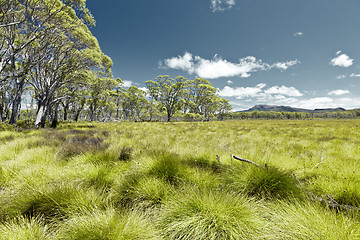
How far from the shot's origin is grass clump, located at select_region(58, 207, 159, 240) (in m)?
1.33

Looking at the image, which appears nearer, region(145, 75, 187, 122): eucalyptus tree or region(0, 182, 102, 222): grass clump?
region(0, 182, 102, 222): grass clump

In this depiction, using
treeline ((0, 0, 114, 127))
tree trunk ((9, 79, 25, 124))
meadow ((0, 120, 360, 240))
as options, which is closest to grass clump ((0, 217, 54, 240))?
meadow ((0, 120, 360, 240))

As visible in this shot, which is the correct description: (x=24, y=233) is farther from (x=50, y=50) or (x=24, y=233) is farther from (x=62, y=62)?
(x=62, y=62)

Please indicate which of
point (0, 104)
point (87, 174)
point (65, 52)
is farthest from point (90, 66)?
point (0, 104)

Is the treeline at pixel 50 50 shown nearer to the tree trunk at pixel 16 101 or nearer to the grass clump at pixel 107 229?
the tree trunk at pixel 16 101

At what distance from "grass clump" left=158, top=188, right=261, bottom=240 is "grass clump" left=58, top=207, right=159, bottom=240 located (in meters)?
0.23

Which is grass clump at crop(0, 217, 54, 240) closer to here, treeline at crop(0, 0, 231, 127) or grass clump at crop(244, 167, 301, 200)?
grass clump at crop(244, 167, 301, 200)

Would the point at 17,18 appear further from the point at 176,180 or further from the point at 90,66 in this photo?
the point at 176,180

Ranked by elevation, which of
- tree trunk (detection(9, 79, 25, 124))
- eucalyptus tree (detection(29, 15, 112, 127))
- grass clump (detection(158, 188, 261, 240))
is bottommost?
grass clump (detection(158, 188, 261, 240))

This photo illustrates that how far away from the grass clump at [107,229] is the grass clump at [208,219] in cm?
23

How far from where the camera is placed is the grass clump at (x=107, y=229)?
1.33 m

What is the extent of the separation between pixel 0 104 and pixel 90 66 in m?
23.9

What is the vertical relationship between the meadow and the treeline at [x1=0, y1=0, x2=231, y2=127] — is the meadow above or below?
below

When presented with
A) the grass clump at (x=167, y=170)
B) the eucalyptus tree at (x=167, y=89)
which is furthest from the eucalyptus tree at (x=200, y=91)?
the grass clump at (x=167, y=170)
